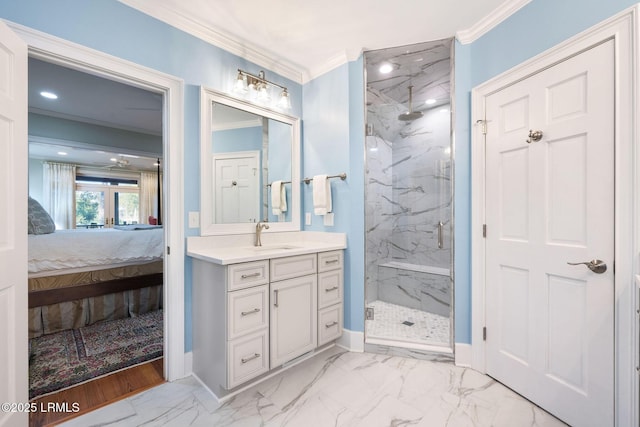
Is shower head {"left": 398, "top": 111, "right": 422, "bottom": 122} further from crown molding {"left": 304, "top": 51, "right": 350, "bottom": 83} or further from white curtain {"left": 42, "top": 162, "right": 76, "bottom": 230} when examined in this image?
white curtain {"left": 42, "top": 162, "right": 76, "bottom": 230}

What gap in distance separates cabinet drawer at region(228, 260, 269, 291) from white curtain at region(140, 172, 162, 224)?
→ 7.28 m

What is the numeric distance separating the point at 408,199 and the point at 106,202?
7.94 m

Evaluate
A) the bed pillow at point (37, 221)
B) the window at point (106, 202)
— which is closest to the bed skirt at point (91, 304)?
the bed pillow at point (37, 221)

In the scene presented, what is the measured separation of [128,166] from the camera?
7.19 metres

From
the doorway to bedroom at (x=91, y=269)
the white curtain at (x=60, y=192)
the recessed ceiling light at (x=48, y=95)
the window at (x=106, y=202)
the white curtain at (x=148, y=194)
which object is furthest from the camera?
the white curtain at (x=148, y=194)

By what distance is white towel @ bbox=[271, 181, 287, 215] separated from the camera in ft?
8.34

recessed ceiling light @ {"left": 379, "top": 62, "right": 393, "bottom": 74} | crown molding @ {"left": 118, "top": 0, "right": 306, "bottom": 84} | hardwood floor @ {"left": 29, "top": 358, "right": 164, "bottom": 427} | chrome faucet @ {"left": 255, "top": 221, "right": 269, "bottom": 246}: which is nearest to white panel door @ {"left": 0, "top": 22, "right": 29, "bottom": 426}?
hardwood floor @ {"left": 29, "top": 358, "right": 164, "bottom": 427}

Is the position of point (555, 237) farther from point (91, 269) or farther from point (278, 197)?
point (91, 269)

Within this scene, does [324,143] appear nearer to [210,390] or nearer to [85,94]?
[210,390]

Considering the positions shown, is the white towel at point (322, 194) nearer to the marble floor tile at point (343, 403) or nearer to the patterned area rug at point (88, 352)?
the marble floor tile at point (343, 403)

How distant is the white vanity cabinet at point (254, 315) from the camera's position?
5.34 ft

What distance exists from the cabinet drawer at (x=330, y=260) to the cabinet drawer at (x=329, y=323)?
0.32m

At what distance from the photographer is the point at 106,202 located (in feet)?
24.3

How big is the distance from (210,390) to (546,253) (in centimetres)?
220
